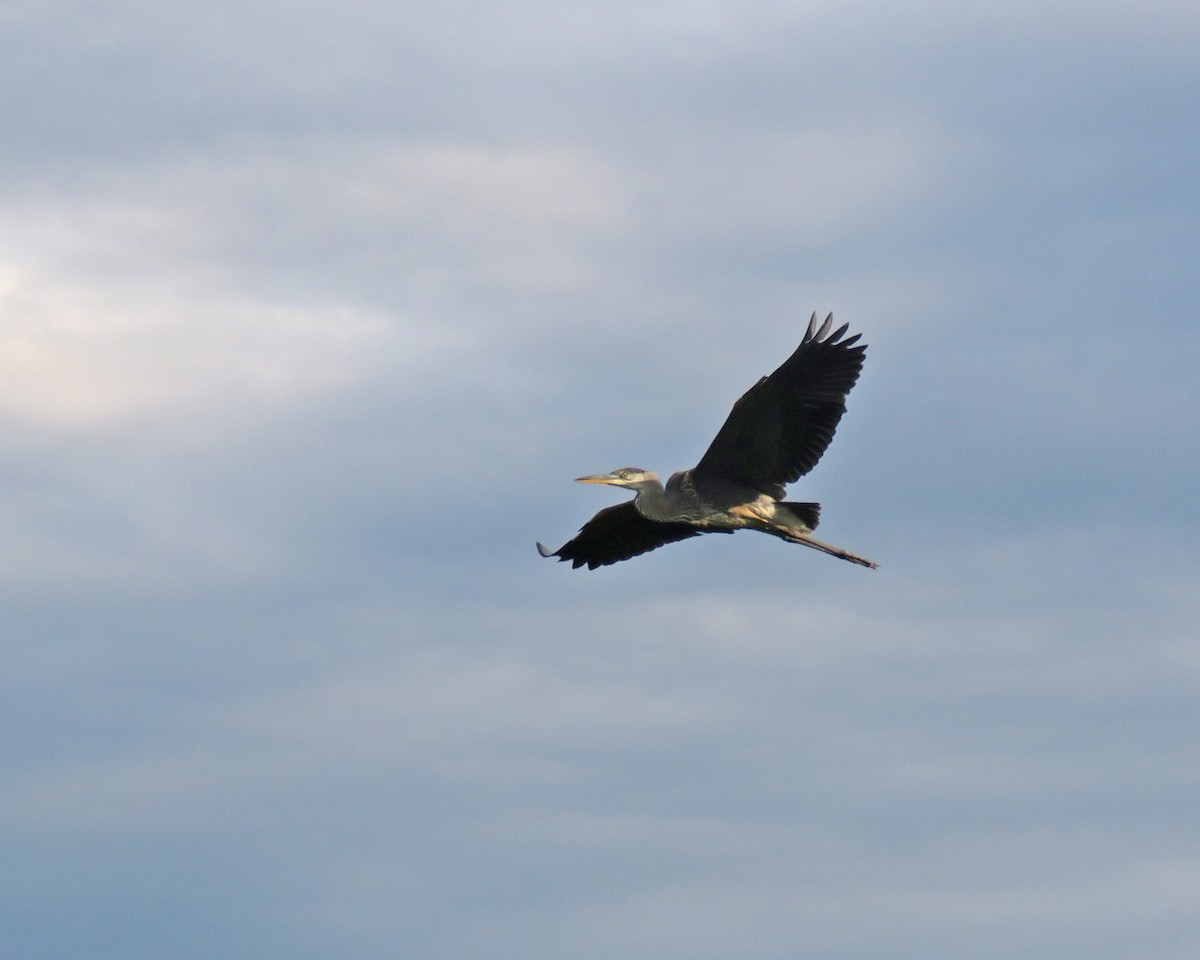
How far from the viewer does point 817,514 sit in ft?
70.9

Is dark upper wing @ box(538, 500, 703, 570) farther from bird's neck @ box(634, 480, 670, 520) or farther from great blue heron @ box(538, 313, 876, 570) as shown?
bird's neck @ box(634, 480, 670, 520)

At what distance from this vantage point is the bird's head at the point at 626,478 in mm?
22078

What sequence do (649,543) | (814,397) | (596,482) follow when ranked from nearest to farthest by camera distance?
(814,397) < (596,482) < (649,543)

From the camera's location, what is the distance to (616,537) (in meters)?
24.2

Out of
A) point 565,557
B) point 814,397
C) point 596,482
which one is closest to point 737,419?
point 814,397

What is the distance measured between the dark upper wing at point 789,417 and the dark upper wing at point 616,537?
219 cm

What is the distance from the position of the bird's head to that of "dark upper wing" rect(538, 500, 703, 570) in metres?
0.96

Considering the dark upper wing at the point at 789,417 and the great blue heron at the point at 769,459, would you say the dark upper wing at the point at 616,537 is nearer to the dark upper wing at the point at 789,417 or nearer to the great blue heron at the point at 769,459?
the great blue heron at the point at 769,459

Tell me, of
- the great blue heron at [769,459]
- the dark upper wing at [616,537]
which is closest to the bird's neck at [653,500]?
the great blue heron at [769,459]

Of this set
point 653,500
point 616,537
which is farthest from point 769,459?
point 616,537

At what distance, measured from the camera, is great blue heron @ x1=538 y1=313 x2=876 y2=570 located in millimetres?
20359

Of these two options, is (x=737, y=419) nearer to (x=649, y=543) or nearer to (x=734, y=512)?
(x=734, y=512)

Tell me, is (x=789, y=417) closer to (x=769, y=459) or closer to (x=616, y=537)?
(x=769, y=459)

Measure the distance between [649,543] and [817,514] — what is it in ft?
10.6
